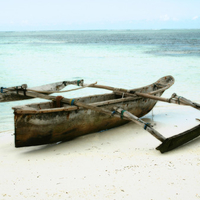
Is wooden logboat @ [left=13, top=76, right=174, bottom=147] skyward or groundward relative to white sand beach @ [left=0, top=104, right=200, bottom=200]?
skyward

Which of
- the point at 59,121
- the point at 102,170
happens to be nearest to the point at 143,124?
the point at 102,170

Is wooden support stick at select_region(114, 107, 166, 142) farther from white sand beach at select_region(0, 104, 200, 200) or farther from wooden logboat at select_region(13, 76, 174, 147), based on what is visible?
white sand beach at select_region(0, 104, 200, 200)

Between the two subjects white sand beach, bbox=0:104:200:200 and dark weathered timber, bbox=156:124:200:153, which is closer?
white sand beach, bbox=0:104:200:200

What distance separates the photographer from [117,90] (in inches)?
233

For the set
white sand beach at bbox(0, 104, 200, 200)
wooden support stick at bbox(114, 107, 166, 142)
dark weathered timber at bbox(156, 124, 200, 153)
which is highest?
wooden support stick at bbox(114, 107, 166, 142)

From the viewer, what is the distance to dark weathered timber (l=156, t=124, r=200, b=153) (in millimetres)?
4120

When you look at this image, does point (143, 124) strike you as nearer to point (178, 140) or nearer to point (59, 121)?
point (178, 140)

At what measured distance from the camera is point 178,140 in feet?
14.0

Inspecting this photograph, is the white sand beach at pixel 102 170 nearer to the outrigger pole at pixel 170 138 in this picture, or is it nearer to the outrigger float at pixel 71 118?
the outrigger pole at pixel 170 138

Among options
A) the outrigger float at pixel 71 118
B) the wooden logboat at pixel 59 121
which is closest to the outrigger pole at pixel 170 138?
the outrigger float at pixel 71 118

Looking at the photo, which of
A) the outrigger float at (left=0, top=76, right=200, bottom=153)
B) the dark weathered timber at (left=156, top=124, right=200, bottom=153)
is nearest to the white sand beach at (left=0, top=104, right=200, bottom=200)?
the dark weathered timber at (left=156, top=124, right=200, bottom=153)

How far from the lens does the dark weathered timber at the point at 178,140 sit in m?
4.12

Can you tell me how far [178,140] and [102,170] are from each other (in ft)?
4.67

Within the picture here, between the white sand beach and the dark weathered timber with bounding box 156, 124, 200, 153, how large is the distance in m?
0.09
